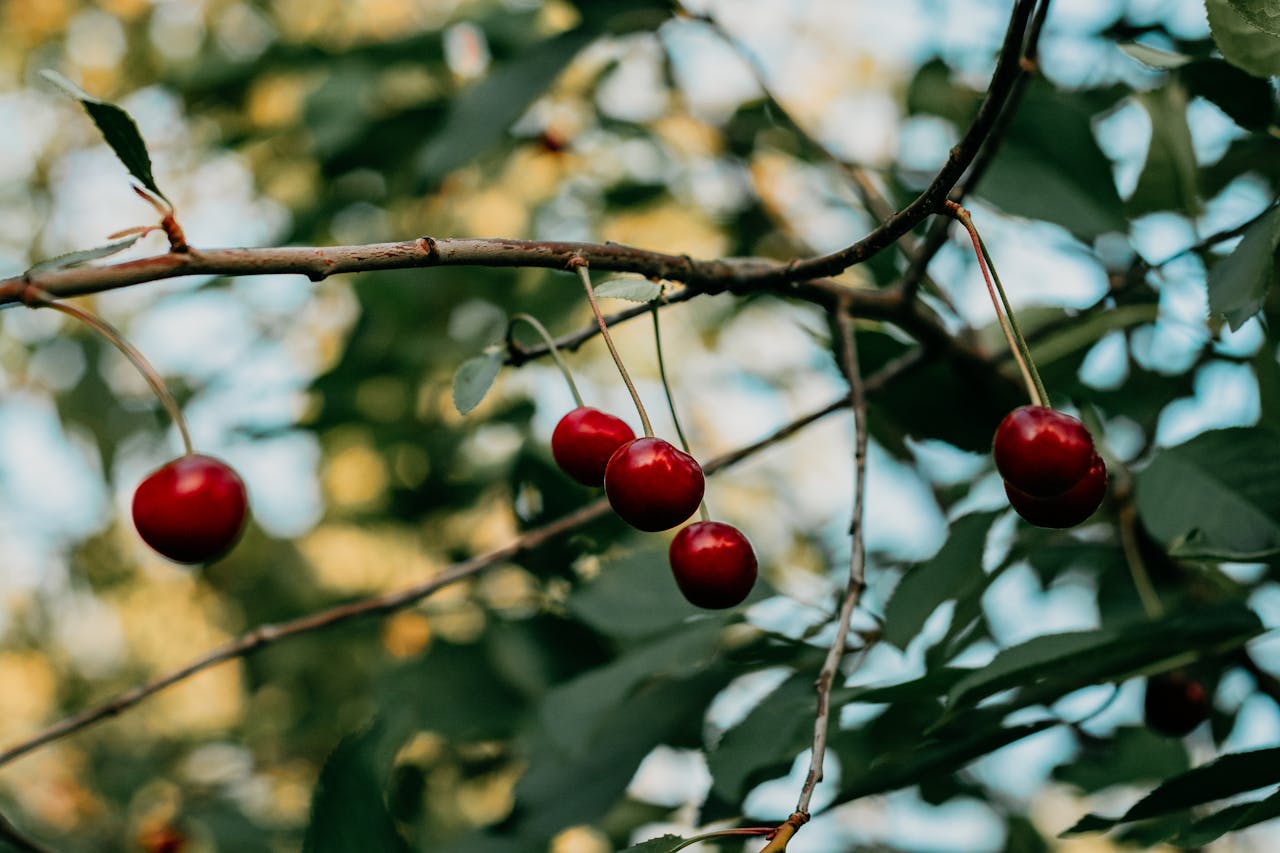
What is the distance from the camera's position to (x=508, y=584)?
2.94 metres

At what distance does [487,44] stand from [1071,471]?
168 centimetres

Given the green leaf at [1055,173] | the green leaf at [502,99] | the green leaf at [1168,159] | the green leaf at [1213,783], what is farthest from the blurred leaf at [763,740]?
the green leaf at [502,99]

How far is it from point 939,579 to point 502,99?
103 centimetres

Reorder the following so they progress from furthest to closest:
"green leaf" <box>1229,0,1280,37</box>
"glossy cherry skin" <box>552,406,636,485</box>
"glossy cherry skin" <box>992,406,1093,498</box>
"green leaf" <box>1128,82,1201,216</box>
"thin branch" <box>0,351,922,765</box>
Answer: "green leaf" <box>1128,82,1201,216</box> → "thin branch" <box>0,351,922,765</box> → "glossy cherry skin" <box>552,406,636,485</box> → "green leaf" <box>1229,0,1280,37</box> → "glossy cherry skin" <box>992,406,1093,498</box>

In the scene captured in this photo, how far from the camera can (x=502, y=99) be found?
1738 mm

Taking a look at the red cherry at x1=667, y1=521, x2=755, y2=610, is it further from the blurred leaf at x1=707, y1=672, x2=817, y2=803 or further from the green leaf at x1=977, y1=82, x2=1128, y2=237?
the green leaf at x1=977, y1=82, x2=1128, y2=237

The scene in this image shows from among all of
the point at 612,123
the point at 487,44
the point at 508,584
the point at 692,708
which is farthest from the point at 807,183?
the point at 692,708

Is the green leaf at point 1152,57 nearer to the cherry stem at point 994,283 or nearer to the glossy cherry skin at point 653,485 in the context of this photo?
the cherry stem at point 994,283

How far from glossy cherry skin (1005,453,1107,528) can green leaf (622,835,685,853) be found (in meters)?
0.40

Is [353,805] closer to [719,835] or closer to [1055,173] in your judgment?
[719,835]

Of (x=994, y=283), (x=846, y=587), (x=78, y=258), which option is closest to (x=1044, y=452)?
(x=994, y=283)

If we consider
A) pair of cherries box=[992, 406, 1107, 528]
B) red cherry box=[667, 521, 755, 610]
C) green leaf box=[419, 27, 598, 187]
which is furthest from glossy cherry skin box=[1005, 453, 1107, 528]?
green leaf box=[419, 27, 598, 187]

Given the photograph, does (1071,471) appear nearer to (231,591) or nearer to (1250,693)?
(1250,693)

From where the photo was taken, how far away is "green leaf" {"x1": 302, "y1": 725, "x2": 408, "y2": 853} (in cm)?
117
